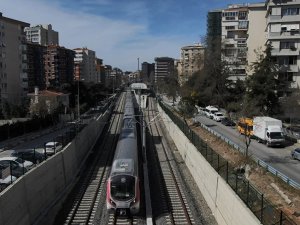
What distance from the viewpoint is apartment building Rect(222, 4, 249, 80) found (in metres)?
76.1

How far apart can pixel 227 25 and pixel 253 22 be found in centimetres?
3510

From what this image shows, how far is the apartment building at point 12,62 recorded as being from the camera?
244 ft

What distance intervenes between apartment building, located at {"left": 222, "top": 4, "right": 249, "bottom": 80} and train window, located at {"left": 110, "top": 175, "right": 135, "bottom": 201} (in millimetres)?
55410

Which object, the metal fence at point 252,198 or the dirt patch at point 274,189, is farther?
the dirt patch at point 274,189

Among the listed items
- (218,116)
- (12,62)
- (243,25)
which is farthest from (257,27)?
(12,62)

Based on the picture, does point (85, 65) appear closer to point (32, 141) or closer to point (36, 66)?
point (36, 66)

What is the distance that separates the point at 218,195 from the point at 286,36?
39.5 meters

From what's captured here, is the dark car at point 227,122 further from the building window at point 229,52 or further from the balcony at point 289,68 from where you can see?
the building window at point 229,52

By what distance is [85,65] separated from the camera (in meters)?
181

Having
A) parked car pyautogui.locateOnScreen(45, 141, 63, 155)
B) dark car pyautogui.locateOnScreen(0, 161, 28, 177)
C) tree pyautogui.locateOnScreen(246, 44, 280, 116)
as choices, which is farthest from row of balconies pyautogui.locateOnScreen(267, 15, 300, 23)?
dark car pyautogui.locateOnScreen(0, 161, 28, 177)

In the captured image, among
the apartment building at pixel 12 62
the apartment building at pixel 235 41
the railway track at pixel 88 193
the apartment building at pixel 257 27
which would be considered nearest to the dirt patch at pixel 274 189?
the railway track at pixel 88 193

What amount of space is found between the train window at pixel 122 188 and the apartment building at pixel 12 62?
180 ft

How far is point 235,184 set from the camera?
62.3 feet

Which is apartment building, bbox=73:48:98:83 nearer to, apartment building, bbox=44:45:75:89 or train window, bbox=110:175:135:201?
apartment building, bbox=44:45:75:89
